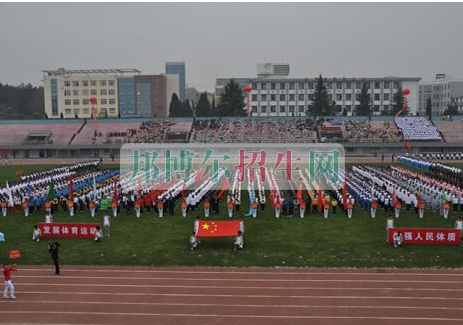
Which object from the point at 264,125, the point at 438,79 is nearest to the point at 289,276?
the point at 264,125

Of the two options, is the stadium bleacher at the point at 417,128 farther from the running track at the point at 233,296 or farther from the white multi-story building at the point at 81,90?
the white multi-story building at the point at 81,90

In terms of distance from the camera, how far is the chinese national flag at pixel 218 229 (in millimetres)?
12930

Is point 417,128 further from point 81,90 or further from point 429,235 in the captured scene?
point 81,90

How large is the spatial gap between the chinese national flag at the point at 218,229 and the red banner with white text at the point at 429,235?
170 inches

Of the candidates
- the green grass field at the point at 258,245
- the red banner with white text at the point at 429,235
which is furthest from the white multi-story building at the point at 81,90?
the red banner with white text at the point at 429,235

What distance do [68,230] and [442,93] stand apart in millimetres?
86920

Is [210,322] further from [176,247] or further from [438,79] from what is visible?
[438,79]

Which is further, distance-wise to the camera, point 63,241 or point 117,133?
point 117,133

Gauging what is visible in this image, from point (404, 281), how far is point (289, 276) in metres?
2.50

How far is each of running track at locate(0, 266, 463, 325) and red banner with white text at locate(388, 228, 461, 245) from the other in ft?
7.17

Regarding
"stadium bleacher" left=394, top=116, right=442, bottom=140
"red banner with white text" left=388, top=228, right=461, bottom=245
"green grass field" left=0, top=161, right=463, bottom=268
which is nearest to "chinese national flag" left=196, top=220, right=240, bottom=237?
"green grass field" left=0, top=161, right=463, bottom=268

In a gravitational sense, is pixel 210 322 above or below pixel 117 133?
below

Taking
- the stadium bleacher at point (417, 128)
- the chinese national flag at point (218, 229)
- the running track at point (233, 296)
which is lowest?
the running track at point (233, 296)

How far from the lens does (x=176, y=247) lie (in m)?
13.0
